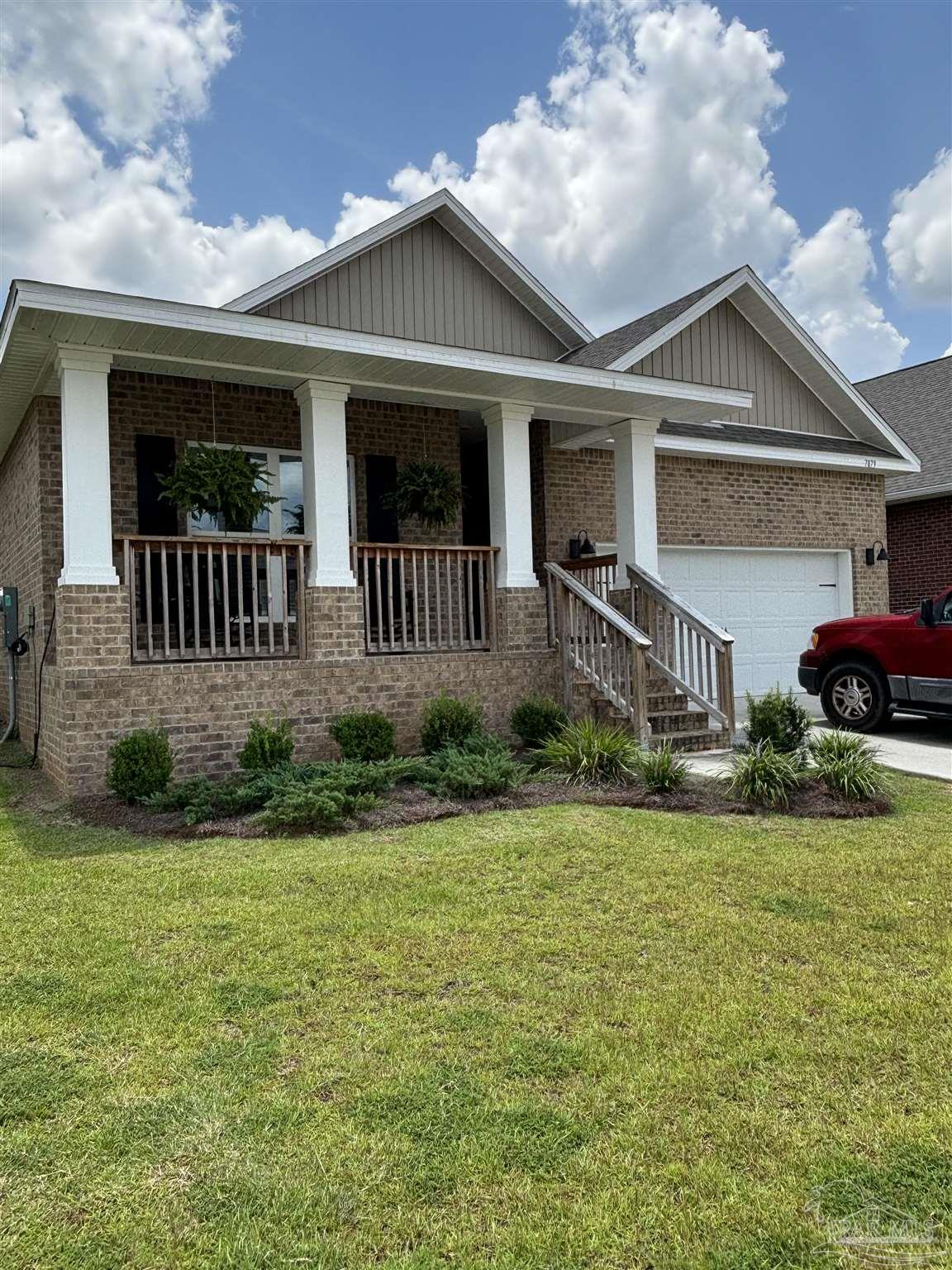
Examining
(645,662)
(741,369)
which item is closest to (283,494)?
(645,662)

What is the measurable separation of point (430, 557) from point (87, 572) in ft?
12.5

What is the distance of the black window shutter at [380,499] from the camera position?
10.5 m

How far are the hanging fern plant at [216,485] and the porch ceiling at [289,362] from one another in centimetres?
79

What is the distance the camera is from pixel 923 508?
17.0 meters

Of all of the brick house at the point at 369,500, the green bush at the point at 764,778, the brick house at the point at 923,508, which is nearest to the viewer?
the green bush at the point at 764,778

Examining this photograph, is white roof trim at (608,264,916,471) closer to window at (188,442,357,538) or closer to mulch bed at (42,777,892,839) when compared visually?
window at (188,442,357,538)

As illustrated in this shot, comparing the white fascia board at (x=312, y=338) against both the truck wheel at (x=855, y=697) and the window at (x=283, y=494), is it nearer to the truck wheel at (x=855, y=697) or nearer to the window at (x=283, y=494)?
the window at (x=283, y=494)

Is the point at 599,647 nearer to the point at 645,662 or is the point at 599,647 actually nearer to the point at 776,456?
the point at 645,662

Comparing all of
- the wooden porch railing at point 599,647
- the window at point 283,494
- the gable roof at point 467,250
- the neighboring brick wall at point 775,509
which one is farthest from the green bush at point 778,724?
the gable roof at point 467,250

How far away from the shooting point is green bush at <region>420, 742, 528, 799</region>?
7.19 meters

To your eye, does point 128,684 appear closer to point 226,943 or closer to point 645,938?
point 226,943

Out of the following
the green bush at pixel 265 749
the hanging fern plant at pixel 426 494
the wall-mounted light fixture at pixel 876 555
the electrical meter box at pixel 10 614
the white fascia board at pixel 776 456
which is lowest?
the green bush at pixel 265 749

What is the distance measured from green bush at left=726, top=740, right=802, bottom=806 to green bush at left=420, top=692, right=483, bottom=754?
2.44 meters

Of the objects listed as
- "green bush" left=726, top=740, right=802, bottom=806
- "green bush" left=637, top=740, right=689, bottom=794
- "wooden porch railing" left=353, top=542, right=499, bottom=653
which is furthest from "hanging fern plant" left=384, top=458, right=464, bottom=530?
"green bush" left=726, top=740, right=802, bottom=806
